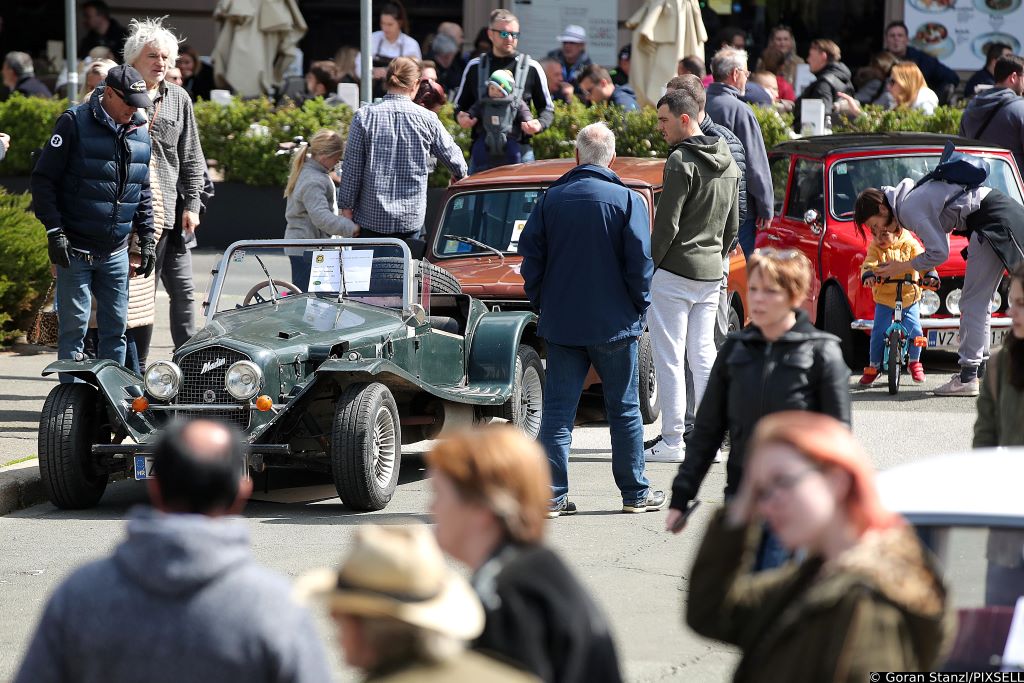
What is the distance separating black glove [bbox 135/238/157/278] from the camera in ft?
32.5

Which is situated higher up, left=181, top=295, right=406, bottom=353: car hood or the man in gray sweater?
the man in gray sweater

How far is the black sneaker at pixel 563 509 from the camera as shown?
7855 millimetres

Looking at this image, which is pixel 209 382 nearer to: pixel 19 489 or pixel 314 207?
pixel 19 489

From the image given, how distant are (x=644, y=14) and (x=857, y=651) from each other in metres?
16.4

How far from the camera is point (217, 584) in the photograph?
9.94 ft

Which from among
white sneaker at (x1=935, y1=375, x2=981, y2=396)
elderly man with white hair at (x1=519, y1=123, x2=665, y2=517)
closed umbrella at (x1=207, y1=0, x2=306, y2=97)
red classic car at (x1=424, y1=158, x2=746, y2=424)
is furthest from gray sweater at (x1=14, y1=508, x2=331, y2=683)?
closed umbrella at (x1=207, y1=0, x2=306, y2=97)

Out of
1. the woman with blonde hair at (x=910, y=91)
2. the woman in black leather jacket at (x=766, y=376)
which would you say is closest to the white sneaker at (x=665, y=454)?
the woman in black leather jacket at (x=766, y=376)

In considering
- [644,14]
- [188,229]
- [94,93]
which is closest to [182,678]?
[94,93]

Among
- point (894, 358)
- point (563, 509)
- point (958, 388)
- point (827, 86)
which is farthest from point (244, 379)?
point (827, 86)

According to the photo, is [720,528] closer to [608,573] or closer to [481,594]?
[481,594]

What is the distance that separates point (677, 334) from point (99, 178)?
3540 mm

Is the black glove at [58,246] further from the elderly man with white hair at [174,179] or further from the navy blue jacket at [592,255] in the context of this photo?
the navy blue jacket at [592,255]

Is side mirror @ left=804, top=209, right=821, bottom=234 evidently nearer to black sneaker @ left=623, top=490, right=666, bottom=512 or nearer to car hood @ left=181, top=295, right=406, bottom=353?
car hood @ left=181, top=295, right=406, bottom=353

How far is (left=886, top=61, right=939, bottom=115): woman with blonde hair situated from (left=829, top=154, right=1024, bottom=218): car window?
13.3ft
